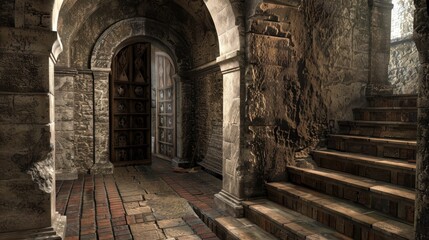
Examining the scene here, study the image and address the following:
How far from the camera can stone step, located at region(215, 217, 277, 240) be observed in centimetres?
253

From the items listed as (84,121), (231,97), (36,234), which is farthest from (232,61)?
(84,121)

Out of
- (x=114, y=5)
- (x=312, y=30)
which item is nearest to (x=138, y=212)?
(x=312, y=30)

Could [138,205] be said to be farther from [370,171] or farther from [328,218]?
[370,171]

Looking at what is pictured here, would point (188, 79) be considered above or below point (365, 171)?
above

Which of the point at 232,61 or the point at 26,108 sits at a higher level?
the point at 232,61

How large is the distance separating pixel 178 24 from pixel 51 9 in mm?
4027

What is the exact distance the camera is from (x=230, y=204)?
10.1 feet

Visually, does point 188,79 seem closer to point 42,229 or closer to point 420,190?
point 42,229

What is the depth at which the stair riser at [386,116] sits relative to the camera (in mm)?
3014

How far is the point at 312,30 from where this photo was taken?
11.2 ft

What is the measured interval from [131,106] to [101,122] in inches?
39.3

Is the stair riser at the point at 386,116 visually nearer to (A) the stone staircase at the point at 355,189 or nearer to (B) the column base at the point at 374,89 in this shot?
(A) the stone staircase at the point at 355,189

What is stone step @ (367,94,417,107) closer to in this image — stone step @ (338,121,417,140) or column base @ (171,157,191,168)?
stone step @ (338,121,417,140)

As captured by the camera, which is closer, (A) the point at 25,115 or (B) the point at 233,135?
(A) the point at 25,115
